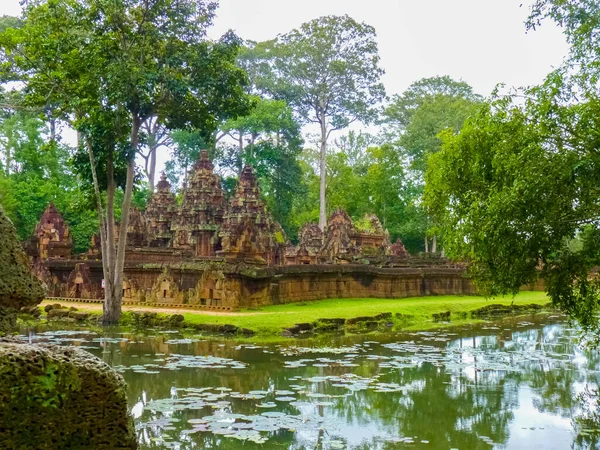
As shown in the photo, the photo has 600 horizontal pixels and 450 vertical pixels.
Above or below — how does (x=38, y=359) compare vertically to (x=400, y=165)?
below

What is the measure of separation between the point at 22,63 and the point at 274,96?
35474mm

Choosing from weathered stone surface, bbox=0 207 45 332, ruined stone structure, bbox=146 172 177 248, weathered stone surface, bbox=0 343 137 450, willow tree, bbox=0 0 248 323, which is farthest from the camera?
ruined stone structure, bbox=146 172 177 248

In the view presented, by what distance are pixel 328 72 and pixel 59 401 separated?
42.8 meters

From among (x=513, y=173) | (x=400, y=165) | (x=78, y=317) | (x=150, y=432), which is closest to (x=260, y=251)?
(x=78, y=317)

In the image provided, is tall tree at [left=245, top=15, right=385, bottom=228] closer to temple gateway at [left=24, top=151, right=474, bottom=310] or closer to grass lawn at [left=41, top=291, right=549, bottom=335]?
temple gateway at [left=24, top=151, right=474, bottom=310]

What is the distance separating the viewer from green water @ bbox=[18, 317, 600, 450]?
22.5 ft

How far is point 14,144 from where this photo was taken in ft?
121

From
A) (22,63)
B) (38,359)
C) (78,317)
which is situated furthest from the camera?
(78,317)

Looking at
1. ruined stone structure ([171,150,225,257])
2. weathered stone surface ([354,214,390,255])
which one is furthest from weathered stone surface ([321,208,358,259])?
Result: ruined stone structure ([171,150,225,257])

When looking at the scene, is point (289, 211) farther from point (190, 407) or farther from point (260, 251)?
point (190, 407)

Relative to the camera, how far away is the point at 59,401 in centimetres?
319

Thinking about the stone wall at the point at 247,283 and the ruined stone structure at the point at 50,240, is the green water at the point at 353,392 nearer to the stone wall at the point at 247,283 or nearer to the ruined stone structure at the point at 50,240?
the stone wall at the point at 247,283

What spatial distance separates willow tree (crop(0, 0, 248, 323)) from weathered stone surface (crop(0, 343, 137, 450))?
44.3ft

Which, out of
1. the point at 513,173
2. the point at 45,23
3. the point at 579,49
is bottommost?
the point at 513,173
